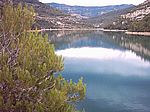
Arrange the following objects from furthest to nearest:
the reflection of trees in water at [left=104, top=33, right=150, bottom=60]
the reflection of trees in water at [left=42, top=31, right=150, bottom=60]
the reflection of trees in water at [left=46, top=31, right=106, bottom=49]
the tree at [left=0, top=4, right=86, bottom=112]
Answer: the reflection of trees in water at [left=46, top=31, right=106, bottom=49]
the reflection of trees in water at [left=42, top=31, right=150, bottom=60]
the reflection of trees in water at [left=104, top=33, right=150, bottom=60]
the tree at [left=0, top=4, right=86, bottom=112]

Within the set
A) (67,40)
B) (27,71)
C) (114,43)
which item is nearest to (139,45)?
(114,43)

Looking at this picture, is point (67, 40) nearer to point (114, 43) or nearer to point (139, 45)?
point (114, 43)

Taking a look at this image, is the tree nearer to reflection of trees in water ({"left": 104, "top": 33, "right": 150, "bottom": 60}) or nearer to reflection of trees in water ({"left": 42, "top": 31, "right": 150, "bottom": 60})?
reflection of trees in water ({"left": 104, "top": 33, "right": 150, "bottom": 60})

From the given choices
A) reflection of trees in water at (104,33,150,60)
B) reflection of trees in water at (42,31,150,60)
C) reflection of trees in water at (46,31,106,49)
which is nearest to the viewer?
reflection of trees in water at (104,33,150,60)

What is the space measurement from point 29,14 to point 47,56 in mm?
2058

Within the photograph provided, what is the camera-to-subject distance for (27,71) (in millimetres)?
12789

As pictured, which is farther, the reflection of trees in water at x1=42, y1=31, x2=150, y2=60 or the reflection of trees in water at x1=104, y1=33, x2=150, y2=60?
the reflection of trees in water at x1=42, y1=31, x2=150, y2=60

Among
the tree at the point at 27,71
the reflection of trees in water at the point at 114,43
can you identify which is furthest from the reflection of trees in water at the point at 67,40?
the tree at the point at 27,71

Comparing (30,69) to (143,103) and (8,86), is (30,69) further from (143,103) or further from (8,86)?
(143,103)

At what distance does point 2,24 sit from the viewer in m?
14.1

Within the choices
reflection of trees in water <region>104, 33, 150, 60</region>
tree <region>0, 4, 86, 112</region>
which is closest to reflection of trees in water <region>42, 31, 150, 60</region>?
reflection of trees in water <region>104, 33, 150, 60</region>

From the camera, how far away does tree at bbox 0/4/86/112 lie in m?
12.7

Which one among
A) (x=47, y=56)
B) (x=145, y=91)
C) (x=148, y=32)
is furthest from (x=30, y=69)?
(x=148, y=32)

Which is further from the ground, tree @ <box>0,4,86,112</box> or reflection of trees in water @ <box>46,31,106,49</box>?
tree @ <box>0,4,86,112</box>
